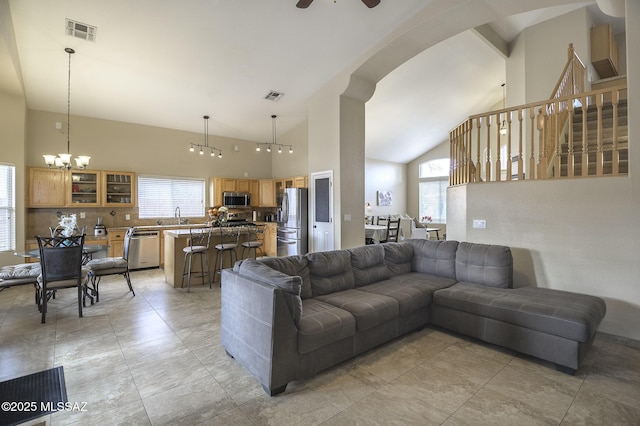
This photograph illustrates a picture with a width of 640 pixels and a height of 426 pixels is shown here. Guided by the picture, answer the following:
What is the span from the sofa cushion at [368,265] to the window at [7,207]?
6099 millimetres

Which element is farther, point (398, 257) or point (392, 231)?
point (392, 231)

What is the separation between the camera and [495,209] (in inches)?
160

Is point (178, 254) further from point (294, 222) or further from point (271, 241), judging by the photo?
point (271, 241)

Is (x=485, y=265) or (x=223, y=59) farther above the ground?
(x=223, y=59)

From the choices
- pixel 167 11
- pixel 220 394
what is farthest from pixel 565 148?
pixel 167 11

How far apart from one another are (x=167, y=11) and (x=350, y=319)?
432cm

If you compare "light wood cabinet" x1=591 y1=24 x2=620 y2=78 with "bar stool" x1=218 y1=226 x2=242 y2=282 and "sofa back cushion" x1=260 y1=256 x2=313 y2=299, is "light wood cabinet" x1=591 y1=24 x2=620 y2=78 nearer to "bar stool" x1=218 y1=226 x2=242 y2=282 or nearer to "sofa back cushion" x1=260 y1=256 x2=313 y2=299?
"sofa back cushion" x1=260 y1=256 x2=313 y2=299

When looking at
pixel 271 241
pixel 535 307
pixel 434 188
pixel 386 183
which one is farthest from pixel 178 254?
pixel 434 188

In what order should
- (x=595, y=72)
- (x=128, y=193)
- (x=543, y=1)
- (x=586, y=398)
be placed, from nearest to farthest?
(x=586, y=398)
(x=543, y=1)
(x=595, y=72)
(x=128, y=193)

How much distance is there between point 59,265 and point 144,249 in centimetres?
294

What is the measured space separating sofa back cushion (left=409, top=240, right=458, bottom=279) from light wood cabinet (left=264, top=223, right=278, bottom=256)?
4.48 metres

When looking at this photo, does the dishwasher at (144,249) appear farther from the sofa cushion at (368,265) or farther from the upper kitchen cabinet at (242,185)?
the sofa cushion at (368,265)

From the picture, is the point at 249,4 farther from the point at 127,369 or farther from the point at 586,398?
the point at 586,398

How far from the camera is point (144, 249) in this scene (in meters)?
6.62
